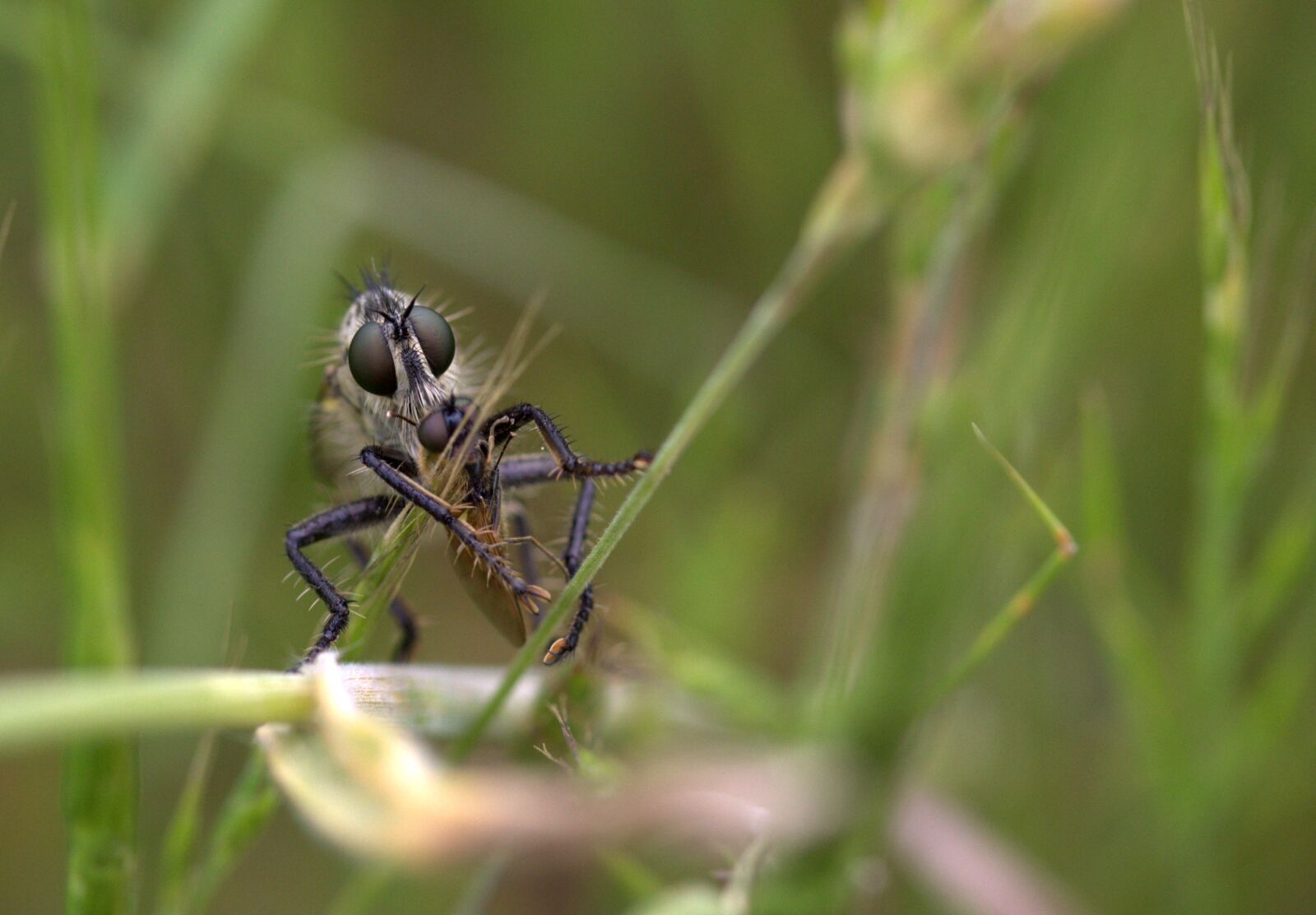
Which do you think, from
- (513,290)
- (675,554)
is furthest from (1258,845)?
(513,290)

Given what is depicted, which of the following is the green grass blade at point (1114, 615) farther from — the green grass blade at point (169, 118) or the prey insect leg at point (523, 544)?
the green grass blade at point (169, 118)

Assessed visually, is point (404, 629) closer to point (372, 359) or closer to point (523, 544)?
point (523, 544)

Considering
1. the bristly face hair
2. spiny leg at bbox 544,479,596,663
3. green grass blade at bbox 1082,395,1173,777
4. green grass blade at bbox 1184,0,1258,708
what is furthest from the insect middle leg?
green grass blade at bbox 1184,0,1258,708

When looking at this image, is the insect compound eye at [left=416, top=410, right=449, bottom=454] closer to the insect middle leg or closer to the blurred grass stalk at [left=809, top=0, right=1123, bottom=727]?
the insect middle leg

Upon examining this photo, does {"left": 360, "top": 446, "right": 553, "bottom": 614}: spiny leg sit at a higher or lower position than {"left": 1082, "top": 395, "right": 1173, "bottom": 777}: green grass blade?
lower

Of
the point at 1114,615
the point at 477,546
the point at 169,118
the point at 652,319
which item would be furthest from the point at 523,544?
the point at 652,319

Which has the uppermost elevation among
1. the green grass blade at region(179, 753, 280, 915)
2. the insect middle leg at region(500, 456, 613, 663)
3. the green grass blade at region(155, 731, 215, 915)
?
the insect middle leg at region(500, 456, 613, 663)
